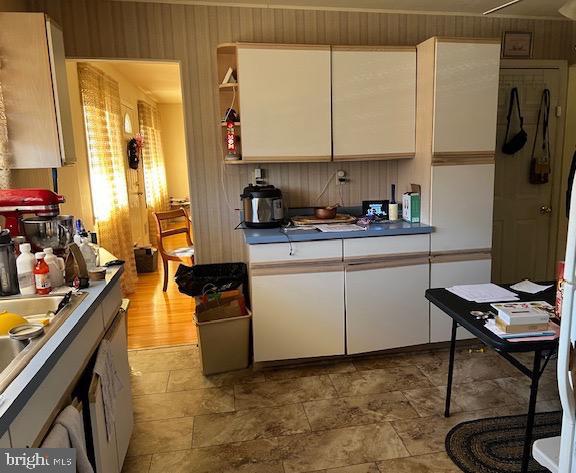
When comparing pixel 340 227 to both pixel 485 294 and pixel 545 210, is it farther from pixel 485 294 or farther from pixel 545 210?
pixel 545 210

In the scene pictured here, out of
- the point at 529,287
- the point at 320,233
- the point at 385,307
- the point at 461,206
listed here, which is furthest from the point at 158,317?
the point at 529,287

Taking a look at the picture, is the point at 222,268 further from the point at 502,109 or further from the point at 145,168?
the point at 145,168

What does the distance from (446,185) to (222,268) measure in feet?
5.50

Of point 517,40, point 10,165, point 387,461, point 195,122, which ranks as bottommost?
point 387,461

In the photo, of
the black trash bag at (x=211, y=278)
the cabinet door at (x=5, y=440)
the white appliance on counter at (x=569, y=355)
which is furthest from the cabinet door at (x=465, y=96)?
the cabinet door at (x=5, y=440)

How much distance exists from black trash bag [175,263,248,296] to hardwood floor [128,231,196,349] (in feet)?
1.95

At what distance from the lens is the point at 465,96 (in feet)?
9.46

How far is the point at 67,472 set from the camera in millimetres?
1204

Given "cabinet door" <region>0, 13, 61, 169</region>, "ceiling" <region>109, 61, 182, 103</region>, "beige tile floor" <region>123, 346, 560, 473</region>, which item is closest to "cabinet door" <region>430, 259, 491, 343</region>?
"beige tile floor" <region>123, 346, 560, 473</region>

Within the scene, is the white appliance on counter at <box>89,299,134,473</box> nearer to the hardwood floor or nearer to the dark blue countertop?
the dark blue countertop

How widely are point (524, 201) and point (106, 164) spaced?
12.7ft

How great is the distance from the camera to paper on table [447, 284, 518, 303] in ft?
6.60

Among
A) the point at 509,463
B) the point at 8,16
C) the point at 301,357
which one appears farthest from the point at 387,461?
the point at 8,16

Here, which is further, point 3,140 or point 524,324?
point 3,140
